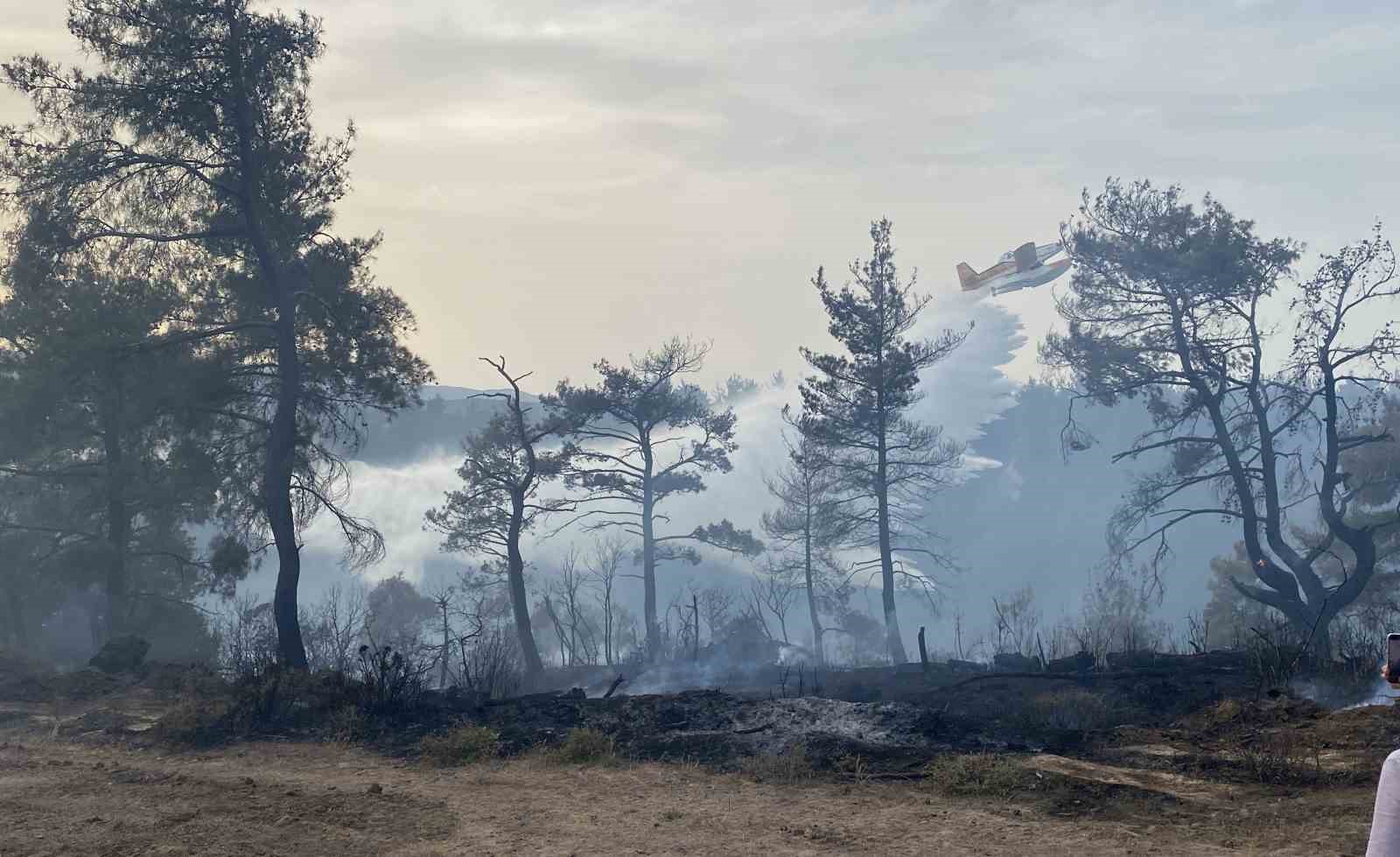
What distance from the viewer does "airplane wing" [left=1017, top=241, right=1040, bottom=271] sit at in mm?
74688

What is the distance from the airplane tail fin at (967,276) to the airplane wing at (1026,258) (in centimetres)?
638

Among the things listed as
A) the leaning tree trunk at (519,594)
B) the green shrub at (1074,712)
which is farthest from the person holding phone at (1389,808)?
the leaning tree trunk at (519,594)

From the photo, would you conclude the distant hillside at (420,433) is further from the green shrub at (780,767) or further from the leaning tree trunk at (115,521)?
the green shrub at (780,767)

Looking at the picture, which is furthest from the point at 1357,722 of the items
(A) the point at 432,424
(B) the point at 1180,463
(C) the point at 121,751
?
(A) the point at 432,424

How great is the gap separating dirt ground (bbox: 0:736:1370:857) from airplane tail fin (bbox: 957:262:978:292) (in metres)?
73.6

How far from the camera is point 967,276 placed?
8275cm

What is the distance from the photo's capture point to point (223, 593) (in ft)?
103

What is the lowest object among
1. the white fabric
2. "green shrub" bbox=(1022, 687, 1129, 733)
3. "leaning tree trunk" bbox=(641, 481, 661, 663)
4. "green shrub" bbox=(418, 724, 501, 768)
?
"green shrub" bbox=(1022, 687, 1129, 733)

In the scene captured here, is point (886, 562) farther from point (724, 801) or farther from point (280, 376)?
point (724, 801)

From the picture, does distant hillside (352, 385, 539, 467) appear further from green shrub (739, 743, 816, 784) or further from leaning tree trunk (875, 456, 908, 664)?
green shrub (739, 743, 816, 784)

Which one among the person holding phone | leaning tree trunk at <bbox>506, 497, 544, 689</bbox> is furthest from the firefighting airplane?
the person holding phone

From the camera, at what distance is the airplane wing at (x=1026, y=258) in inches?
2940

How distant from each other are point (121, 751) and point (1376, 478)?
36393 mm

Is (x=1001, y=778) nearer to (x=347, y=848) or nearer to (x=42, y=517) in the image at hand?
(x=347, y=848)
